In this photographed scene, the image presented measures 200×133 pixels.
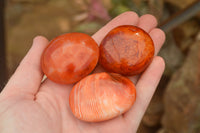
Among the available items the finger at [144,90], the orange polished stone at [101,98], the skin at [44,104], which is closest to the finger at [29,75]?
the skin at [44,104]

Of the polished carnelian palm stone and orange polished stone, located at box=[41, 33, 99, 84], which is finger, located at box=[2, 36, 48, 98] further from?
the polished carnelian palm stone

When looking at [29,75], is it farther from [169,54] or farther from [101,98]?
[169,54]

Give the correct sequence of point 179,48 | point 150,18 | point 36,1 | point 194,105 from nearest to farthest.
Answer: point 150,18 < point 194,105 < point 179,48 < point 36,1

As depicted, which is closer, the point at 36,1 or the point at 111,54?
the point at 111,54

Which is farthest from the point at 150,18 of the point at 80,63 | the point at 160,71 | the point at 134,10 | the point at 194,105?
the point at 194,105

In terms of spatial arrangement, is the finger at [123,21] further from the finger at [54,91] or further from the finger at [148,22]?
the finger at [54,91]

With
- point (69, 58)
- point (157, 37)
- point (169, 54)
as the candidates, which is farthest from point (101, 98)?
point (169, 54)

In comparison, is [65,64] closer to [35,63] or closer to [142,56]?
[35,63]
